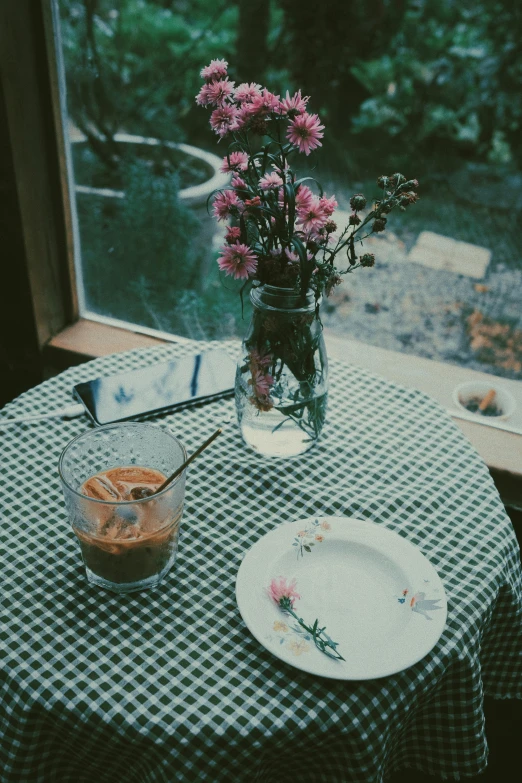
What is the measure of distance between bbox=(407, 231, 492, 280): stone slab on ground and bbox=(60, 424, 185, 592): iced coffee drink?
1086 mm

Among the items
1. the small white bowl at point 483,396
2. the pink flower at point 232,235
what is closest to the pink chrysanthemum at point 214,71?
the pink flower at point 232,235

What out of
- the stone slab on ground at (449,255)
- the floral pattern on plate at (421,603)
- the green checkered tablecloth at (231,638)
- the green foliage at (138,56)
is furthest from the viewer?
the stone slab on ground at (449,255)

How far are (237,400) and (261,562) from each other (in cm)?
30

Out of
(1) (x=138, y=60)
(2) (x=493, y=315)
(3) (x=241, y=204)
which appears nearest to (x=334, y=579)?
(3) (x=241, y=204)

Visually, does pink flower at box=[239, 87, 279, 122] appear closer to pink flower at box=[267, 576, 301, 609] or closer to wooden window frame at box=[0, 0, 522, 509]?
→ pink flower at box=[267, 576, 301, 609]

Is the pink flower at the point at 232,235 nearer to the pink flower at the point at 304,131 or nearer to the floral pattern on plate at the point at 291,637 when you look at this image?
the pink flower at the point at 304,131

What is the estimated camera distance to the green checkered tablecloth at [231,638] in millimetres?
771

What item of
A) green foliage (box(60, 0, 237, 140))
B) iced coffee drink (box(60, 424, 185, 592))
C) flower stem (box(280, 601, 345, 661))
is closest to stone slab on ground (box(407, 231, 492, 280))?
green foliage (box(60, 0, 237, 140))

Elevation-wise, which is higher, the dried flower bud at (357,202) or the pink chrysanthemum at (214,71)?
Result: the pink chrysanthemum at (214,71)

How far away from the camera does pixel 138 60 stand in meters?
1.75

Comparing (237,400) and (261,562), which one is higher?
(237,400)

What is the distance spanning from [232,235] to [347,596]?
51 centimetres

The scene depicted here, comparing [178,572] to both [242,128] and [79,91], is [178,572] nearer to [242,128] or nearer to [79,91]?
[242,128]

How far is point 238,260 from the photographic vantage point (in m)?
0.95
